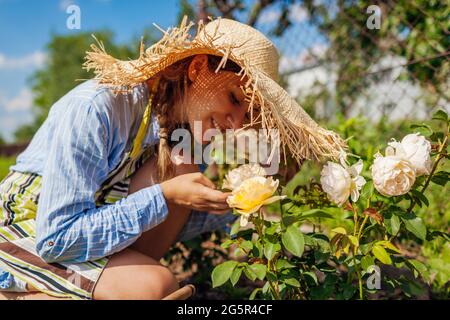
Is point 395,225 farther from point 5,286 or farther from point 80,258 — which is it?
point 5,286

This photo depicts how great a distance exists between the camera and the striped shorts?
1.55 metres

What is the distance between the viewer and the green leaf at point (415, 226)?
4.39 feet

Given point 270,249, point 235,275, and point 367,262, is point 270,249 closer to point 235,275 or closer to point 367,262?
point 235,275

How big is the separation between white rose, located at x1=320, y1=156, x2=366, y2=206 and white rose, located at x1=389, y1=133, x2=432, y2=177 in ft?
0.41

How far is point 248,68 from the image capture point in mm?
1423

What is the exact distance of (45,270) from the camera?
5.21 feet

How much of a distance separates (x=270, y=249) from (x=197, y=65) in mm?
661

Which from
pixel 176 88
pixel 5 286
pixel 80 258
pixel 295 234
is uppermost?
pixel 176 88

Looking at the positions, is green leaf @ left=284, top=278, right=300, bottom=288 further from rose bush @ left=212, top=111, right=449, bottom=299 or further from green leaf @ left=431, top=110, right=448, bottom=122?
green leaf @ left=431, top=110, right=448, bottom=122

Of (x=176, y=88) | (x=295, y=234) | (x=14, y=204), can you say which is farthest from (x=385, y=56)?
(x=14, y=204)

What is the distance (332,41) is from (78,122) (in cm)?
263

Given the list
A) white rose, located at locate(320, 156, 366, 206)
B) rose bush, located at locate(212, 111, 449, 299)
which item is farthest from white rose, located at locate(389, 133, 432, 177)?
white rose, located at locate(320, 156, 366, 206)

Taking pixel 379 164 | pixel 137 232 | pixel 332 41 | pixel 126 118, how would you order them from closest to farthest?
pixel 379 164 → pixel 137 232 → pixel 126 118 → pixel 332 41

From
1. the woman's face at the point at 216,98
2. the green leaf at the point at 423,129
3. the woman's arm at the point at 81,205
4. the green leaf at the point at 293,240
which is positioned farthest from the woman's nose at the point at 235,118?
the green leaf at the point at 423,129
